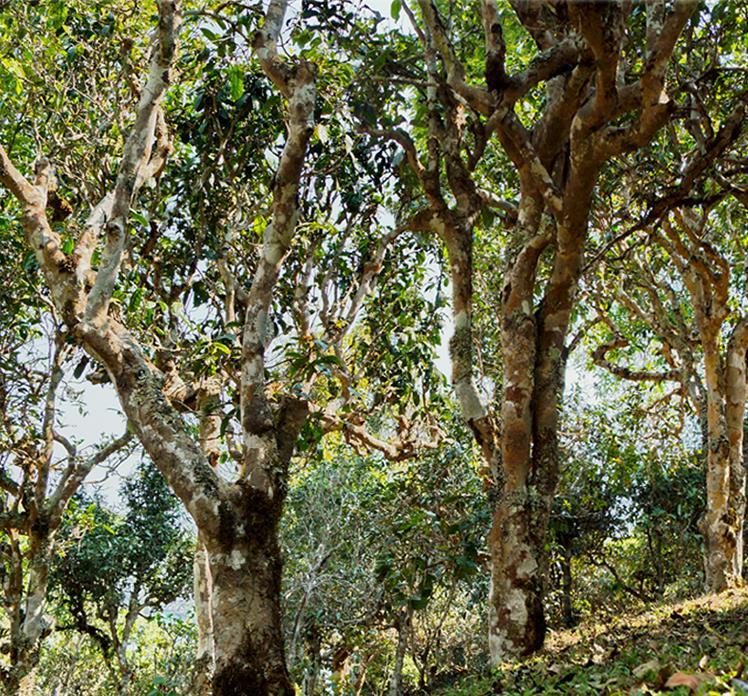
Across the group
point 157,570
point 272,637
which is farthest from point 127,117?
point 157,570

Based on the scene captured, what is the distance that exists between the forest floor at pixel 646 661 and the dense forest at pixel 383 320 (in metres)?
0.04

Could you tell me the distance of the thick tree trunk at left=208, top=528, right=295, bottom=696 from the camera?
3.27m

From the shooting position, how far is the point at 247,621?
3.36 m

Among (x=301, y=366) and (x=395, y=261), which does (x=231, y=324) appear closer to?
(x=301, y=366)

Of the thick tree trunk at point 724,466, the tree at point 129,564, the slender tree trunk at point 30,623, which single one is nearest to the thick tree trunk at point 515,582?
the thick tree trunk at point 724,466

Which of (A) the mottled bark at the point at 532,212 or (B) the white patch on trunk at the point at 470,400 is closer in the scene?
(A) the mottled bark at the point at 532,212

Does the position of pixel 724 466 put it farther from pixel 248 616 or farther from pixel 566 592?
pixel 248 616

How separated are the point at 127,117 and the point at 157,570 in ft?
34.9

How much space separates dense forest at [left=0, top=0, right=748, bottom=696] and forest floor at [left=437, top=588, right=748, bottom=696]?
35 mm

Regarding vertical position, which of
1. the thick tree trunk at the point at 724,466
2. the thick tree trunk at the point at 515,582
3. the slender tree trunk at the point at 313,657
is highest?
the thick tree trunk at the point at 724,466

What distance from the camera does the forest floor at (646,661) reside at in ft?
7.43

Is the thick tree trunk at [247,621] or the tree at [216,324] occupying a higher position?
the tree at [216,324]

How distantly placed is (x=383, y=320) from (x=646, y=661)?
5893 mm

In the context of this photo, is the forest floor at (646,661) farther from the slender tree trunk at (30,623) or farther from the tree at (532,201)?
the slender tree trunk at (30,623)
